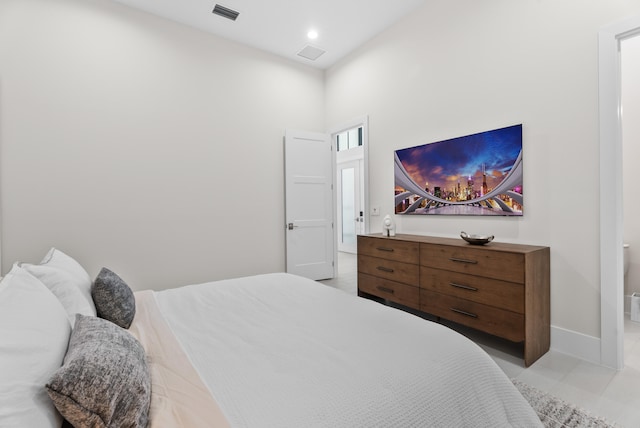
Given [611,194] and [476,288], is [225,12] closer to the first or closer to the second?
[476,288]

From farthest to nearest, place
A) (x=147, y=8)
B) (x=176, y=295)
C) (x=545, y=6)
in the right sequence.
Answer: (x=147, y=8) < (x=545, y=6) < (x=176, y=295)

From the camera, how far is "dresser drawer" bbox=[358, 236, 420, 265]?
294 centimetres

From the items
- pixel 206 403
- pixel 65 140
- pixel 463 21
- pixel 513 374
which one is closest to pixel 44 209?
pixel 65 140

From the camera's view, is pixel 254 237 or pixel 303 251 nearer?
pixel 254 237

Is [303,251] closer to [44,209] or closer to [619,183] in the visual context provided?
[44,209]

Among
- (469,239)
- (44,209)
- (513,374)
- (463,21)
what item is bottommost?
(513,374)

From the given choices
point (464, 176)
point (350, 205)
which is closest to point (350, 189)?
point (350, 205)

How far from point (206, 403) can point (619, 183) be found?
2.77 meters

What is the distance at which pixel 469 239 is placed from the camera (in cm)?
262

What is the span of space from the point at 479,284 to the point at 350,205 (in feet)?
15.7

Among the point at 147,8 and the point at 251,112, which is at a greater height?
the point at 147,8

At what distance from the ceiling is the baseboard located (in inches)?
136

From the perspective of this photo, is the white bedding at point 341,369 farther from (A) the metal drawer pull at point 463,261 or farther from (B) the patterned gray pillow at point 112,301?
(A) the metal drawer pull at point 463,261

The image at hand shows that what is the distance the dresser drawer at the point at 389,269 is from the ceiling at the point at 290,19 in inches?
108
